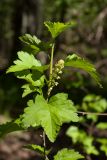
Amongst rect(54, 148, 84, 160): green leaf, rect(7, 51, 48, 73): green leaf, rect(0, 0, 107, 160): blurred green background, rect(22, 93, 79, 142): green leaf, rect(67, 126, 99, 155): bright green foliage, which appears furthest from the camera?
rect(0, 0, 107, 160): blurred green background

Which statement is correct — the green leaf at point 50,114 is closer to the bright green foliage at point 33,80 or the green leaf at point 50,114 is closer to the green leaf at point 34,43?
the bright green foliage at point 33,80

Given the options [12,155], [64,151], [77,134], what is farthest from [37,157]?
[64,151]

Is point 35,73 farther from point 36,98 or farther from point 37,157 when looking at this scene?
point 37,157

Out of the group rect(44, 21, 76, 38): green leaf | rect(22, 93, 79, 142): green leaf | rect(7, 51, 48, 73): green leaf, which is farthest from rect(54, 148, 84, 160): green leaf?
rect(44, 21, 76, 38): green leaf

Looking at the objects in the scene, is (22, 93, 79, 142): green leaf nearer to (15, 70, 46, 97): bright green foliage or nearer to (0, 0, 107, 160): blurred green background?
(15, 70, 46, 97): bright green foliage

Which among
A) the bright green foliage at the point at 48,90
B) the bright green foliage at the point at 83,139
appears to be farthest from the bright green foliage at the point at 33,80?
the bright green foliage at the point at 83,139

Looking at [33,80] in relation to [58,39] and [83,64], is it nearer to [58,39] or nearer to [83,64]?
[83,64]
